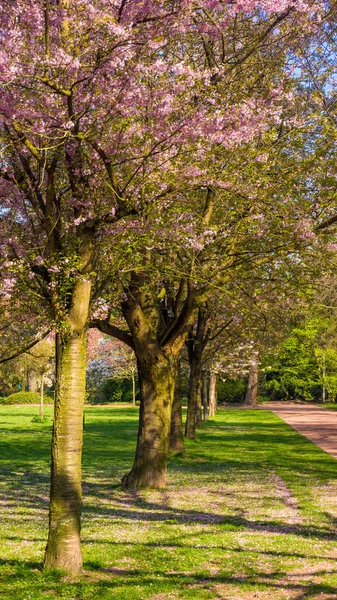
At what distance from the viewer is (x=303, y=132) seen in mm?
13508

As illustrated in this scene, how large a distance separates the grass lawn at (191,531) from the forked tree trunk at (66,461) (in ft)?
1.05

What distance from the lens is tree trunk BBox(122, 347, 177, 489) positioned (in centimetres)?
1686

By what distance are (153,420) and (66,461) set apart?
7960mm

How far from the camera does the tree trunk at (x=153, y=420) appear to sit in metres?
16.9

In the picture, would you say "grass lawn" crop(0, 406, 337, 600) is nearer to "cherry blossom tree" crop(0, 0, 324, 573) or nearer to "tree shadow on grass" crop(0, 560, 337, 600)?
"tree shadow on grass" crop(0, 560, 337, 600)

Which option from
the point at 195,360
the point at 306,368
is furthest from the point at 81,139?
the point at 306,368

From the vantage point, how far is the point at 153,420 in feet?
55.9

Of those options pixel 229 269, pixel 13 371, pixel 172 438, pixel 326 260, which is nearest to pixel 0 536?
pixel 229 269

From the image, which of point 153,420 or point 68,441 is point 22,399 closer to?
point 153,420

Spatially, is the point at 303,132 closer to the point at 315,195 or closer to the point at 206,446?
the point at 315,195

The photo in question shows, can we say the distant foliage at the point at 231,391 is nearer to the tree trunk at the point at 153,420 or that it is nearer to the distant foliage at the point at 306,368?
the distant foliage at the point at 306,368

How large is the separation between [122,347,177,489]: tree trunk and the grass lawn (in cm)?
50

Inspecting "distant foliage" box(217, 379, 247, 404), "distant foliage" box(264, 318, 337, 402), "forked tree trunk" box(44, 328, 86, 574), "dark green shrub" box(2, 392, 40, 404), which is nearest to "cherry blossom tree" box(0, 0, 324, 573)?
"forked tree trunk" box(44, 328, 86, 574)

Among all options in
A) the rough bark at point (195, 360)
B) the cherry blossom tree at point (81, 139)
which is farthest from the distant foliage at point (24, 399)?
the cherry blossom tree at point (81, 139)
